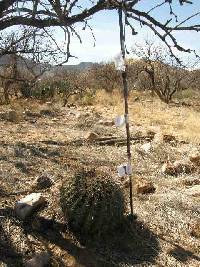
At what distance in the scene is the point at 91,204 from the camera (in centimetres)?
491

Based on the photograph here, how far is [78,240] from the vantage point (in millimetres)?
5016

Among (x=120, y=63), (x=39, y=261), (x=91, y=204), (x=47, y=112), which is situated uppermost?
(x=120, y=63)

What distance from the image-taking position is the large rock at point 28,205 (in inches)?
209

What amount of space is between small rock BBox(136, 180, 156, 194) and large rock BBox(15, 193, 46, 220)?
1.38 meters

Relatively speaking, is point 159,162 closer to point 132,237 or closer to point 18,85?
point 132,237

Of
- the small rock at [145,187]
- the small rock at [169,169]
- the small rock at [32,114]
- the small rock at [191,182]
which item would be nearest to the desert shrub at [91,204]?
the small rock at [145,187]

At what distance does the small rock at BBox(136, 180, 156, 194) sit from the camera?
6.46 m

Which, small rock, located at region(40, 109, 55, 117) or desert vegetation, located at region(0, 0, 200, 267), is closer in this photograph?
desert vegetation, located at region(0, 0, 200, 267)

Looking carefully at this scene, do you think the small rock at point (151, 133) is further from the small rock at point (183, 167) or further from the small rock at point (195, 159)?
the small rock at point (183, 167)

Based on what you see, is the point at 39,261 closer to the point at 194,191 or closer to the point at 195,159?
the point at 194,191

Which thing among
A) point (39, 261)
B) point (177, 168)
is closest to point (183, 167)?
point (177, 168)

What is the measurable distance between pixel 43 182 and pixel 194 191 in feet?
6.36

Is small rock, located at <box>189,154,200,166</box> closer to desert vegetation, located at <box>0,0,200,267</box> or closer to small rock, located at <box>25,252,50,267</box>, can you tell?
desert vegetation, located at <box>0,0,200,267</box>

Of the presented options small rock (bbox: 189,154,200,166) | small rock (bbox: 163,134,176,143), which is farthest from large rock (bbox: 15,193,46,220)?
small rock (bbox: 163,134,176,143)
